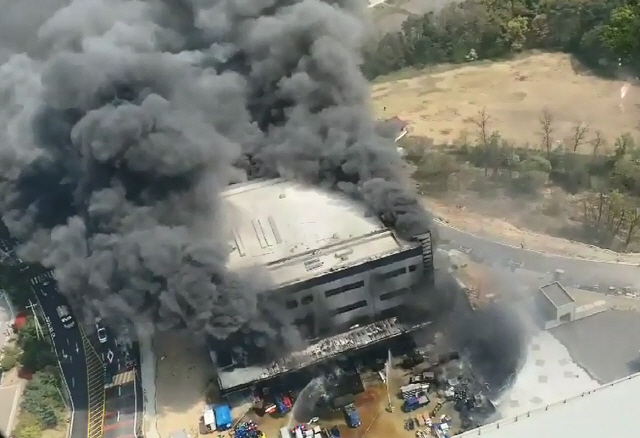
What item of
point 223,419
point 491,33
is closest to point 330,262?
point 223,419

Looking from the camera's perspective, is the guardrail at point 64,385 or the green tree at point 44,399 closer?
the green tree at point 44,399

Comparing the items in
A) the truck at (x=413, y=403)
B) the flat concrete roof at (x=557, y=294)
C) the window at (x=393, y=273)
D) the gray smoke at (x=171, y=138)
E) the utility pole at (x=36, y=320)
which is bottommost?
the truck at (x=413, y=403)

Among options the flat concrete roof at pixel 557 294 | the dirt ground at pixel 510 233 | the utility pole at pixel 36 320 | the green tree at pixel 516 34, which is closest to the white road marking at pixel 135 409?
the utility pole at pixel 36 320

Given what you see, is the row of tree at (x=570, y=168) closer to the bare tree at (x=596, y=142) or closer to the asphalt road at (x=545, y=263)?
the bare tree at (x=596, y=142)

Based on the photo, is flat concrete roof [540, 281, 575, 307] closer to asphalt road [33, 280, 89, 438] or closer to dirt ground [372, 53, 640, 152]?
dirt ground [372, 53, 640, 152]

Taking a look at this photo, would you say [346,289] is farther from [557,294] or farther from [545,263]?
[545,263]

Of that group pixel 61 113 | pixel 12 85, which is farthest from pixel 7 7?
pixel 61 113

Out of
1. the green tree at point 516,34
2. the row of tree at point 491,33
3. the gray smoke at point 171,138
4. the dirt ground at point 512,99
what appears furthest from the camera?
the green tree at point 516,34
